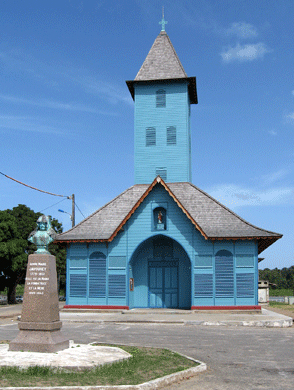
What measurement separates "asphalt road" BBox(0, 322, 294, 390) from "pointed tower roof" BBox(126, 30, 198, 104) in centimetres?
1868

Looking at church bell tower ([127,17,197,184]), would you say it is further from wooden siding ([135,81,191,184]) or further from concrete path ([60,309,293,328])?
concrete path ([60,309,293,328])

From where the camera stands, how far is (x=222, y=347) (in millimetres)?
13391

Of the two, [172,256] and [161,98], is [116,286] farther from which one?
[161,98]

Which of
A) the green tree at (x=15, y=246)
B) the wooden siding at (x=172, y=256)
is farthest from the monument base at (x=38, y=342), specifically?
the green tree at (x=15, y=246)

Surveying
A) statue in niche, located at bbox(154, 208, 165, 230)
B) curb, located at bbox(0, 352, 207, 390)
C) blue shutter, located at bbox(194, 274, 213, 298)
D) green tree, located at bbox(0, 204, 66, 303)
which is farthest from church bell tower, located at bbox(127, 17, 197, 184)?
curb, located at bbox(0, 352, 207, 390)

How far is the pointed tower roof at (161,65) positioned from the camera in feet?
107

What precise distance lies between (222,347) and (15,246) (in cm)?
3335

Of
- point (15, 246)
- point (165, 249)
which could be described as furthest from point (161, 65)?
point (15, 246)

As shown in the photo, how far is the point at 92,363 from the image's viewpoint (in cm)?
962

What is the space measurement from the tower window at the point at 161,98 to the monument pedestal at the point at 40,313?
22192 millimetres

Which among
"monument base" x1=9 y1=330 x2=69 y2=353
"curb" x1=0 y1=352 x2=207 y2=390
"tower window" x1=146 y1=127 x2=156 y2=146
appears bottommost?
"curb" x1=0 y1=352 x2=207 y2=390

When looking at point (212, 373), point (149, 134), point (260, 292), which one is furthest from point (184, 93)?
point (212, 373)

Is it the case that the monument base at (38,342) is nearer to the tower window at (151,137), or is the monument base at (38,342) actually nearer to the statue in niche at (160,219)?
the statue in niche at (160,219)

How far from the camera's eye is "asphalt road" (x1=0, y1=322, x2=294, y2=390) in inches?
355
